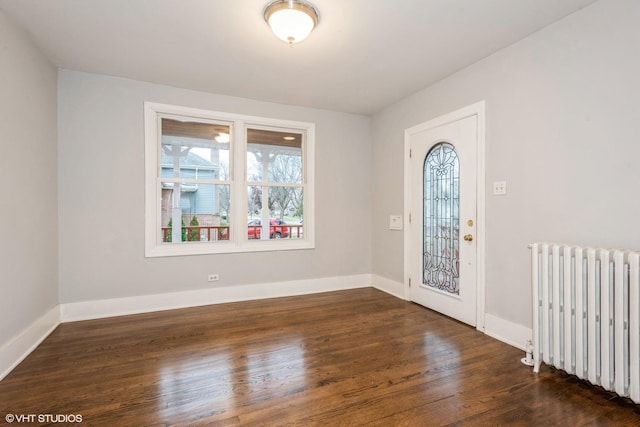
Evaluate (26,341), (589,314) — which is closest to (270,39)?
(589,314)

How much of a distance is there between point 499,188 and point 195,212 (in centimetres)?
337

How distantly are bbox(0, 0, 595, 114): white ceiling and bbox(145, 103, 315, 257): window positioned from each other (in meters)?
0.54

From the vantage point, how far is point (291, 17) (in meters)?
2.09

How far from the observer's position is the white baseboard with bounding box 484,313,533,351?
252 centimetres

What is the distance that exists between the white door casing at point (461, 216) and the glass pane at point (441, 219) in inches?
0.7

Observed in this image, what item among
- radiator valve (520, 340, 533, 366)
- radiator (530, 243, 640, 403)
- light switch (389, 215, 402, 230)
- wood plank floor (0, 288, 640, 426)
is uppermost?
light switch (389, 215, 402, 230)

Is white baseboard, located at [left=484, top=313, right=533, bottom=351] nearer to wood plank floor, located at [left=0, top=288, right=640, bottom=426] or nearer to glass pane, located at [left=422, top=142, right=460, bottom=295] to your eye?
wood plank floor, located at [left=0, top=288, right=640, bottom=426]

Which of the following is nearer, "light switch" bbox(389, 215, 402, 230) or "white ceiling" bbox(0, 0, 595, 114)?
"white ceiling" bbox(0, 0, 595, 114)

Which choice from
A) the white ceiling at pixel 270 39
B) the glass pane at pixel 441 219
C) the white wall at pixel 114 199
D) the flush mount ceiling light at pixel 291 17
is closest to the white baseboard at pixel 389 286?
the glass pane at pixel 441 219

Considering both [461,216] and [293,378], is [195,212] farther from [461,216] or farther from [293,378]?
[461,216]

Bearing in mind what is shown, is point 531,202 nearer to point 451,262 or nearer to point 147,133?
point 451,262

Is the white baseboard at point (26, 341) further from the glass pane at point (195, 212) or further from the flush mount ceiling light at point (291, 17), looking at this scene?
the flush mount ceiling light at point (291, 17)

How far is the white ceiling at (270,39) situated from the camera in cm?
216

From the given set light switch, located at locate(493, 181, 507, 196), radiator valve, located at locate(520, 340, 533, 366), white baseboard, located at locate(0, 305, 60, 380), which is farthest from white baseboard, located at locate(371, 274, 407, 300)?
white baseboard, located at locate(0, 305, 60, 380)
